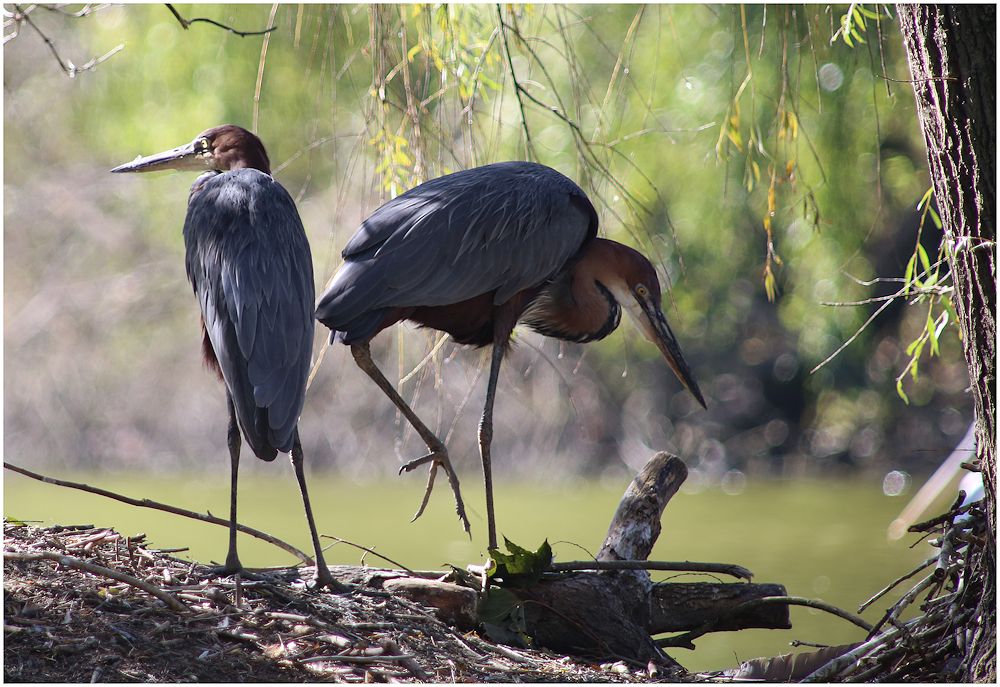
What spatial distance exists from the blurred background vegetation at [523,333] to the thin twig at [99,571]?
5.19 meters

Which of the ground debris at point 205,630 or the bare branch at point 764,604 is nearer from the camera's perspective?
the ground debris at point 205,630

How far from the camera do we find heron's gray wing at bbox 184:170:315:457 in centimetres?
A: 309

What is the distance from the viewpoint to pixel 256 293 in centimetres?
324

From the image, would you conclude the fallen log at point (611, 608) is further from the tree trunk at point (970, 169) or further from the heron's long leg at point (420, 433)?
the tree trunk at point (970, 169)

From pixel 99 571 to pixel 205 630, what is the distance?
29 cm

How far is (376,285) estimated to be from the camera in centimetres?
358

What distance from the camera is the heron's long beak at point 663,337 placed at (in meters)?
4.19

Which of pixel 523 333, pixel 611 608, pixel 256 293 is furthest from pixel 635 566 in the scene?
pixel 523 333

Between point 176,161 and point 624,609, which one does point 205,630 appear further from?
point 176,161

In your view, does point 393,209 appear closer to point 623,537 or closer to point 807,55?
point 623,537

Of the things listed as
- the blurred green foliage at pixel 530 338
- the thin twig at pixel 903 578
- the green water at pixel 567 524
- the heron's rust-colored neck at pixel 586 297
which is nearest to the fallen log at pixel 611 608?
the thin twig at pixel 903 578

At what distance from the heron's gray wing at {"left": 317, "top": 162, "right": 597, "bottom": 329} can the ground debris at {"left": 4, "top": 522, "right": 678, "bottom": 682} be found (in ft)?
2.93

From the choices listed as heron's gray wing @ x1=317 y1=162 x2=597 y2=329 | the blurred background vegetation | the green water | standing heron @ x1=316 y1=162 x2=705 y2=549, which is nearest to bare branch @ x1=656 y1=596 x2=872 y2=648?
standing heron @ x1=316 y1=162 x2=705 y2=549

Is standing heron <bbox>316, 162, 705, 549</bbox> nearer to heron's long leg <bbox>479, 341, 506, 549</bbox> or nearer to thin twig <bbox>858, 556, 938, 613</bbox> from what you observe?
heron's long leg <bbox>479, 341, 506, 549</bbox>
